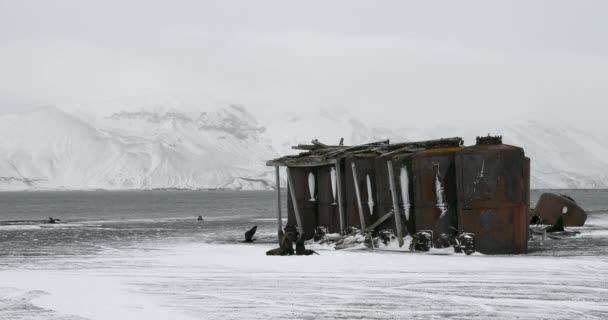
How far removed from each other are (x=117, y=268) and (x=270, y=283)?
6152mm

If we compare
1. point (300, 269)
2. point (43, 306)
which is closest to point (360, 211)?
point (300, 269)

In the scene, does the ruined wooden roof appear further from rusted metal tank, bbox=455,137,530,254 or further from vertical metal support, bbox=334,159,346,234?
rusted metal tank, bbox=455,137,530,254

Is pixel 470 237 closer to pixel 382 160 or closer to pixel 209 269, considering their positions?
pixel 382 160

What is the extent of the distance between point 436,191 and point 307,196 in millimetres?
9440

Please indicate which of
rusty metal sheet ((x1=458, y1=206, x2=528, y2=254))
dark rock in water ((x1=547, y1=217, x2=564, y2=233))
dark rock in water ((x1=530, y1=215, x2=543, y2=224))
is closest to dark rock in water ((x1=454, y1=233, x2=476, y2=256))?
rusty metal sheet ((x1=458, y1=206, x2=528, y2=254))

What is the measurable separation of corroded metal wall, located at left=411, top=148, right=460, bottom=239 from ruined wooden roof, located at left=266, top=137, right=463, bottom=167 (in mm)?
1490

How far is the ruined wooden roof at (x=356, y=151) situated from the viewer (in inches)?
1144

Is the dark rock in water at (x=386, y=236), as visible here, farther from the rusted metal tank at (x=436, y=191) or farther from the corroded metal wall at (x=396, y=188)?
the rusted metal tank at (x=436, y=191)

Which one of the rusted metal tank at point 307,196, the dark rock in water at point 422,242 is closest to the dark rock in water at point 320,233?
the rusted metal tank at point 307,196

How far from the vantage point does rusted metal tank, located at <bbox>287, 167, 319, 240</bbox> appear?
35.4 metres

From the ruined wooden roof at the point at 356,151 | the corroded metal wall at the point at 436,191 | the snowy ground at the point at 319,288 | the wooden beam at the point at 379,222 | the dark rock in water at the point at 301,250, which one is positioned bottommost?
the snowy ground at the point at 319,288

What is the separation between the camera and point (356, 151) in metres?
32.2

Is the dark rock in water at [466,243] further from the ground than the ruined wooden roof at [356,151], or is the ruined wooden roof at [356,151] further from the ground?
the ruined wooden roof at [356,151]

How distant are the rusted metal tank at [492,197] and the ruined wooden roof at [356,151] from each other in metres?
2.52
